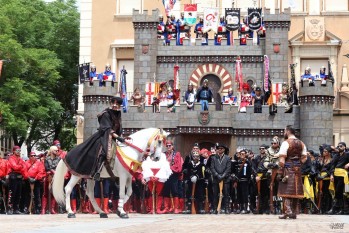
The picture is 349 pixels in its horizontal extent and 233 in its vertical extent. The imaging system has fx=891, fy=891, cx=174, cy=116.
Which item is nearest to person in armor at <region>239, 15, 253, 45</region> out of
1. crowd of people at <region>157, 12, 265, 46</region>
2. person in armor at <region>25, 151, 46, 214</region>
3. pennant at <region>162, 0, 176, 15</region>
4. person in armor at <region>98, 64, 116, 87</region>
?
crowd of people at <region>157, 12, 265, 46</region>

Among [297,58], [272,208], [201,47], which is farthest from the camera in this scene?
[297,58]

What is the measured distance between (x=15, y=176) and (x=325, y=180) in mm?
10724

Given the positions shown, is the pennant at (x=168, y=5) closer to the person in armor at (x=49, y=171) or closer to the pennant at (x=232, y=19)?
the pennant at (x=232, y=19)

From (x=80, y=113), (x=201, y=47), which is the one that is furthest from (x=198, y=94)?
(x=80, y=113)

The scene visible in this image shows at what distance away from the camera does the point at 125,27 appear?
61.4 metres

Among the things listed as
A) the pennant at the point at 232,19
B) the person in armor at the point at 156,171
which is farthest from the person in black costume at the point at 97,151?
the pennant at the point at 232,19

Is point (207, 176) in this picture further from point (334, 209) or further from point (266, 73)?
point (266, 73)

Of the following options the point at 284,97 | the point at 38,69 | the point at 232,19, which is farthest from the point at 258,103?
the point at 38,69

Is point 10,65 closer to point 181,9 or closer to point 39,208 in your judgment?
point 181,9

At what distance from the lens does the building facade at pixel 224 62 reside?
141 feet

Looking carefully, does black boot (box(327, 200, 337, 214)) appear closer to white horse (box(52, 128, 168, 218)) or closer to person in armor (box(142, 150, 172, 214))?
person in armor (box(142, 150, 172, 214))

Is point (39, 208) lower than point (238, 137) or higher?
lower

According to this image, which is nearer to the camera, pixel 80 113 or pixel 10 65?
pixel 10 65

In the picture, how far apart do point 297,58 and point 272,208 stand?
29.8m
